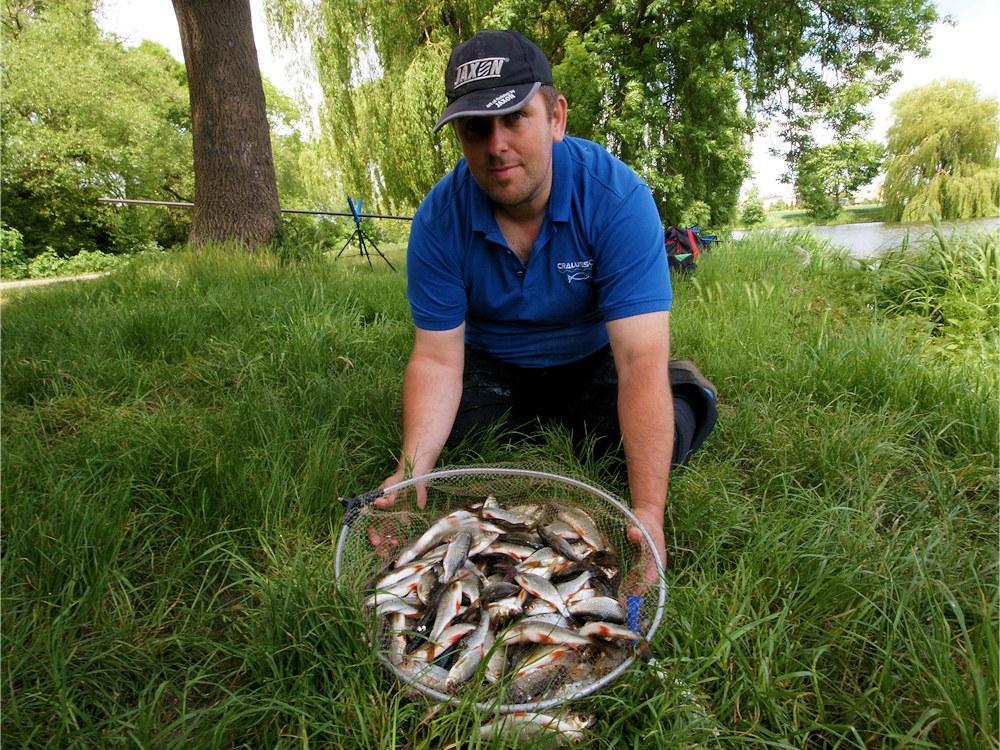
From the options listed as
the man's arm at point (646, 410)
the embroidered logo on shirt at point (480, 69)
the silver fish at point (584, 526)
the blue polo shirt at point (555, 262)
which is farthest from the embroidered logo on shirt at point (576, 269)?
the silver fish at point (584, 526)

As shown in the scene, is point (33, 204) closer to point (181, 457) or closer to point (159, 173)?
point (159, 173)

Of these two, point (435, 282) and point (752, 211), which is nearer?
point (435, 282)

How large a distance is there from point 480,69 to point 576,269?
28.7 inches

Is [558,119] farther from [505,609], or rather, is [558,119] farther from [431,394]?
[505,609]

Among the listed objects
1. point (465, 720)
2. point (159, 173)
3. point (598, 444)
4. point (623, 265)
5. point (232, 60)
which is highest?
point (159, 173)

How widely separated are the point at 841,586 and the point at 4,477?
270cm

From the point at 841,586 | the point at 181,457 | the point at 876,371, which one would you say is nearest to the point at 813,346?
the point at 876,371

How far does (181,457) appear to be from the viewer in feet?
7.28

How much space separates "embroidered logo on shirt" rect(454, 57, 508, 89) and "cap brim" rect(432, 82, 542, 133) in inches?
1.8

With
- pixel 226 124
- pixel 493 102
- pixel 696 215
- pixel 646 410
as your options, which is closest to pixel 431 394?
pixel 646 410

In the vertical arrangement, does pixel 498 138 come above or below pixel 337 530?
above

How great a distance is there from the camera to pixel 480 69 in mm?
1878

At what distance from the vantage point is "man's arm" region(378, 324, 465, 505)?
2186mm

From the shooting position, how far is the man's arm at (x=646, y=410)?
1.88m
